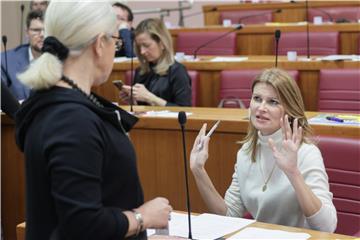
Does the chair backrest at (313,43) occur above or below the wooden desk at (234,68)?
above

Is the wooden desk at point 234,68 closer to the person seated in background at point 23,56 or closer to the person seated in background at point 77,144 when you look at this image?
the person seated in background at point 23,56

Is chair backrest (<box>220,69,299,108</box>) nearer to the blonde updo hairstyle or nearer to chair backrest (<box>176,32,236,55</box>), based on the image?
chair backrest (<box>176,32,236,55</box>)

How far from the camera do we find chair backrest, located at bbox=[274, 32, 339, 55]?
15.7 ft

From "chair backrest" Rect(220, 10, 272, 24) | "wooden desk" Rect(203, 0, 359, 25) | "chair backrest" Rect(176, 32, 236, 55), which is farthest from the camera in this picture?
"chair backrest" Rect(220, 10, 272, 24)

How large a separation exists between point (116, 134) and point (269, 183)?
0.99m

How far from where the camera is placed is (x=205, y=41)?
5.39 metres

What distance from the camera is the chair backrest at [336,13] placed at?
6.34m

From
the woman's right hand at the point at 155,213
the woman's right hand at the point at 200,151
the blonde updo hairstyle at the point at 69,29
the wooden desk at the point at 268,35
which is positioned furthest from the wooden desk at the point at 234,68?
the blonde updo hairstyle at the point at 69,29

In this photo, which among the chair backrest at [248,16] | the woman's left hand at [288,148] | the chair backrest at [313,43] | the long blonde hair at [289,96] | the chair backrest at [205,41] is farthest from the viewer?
the chair backrest at [248,16]

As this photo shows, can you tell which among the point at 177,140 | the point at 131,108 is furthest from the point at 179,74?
the point at 177,140

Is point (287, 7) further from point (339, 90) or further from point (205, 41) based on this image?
point (339, 90)

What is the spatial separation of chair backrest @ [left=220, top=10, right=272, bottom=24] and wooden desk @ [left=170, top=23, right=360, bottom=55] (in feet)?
4.57

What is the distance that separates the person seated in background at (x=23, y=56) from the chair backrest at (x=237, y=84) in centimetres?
115

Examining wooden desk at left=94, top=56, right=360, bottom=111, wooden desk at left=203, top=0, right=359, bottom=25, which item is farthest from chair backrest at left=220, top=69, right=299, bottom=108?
wooden desk at left=203, top=0, right=359, bottom=25
